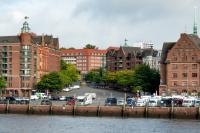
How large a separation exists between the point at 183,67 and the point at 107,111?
5824cm

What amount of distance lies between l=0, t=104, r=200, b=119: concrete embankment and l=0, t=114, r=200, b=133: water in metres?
2.89

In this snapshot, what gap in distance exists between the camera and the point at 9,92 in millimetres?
169375

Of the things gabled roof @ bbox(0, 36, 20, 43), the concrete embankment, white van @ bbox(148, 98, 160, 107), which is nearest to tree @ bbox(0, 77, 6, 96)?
gabled roof @ bbox(0, 36, 20, 43)

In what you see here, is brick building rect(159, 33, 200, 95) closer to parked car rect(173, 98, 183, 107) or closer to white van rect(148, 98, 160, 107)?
parked car rect(173, 98, 183, 107)

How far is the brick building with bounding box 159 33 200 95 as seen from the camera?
157 metres

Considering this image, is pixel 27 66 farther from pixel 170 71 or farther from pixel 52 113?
pixel 52 113

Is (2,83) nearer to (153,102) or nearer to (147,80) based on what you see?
(147,80)

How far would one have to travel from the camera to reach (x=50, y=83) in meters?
171

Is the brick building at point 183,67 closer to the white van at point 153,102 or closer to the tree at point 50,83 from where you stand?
the tree at point 50,83

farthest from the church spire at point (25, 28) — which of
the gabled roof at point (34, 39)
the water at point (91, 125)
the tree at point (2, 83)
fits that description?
the water at point (91, 125)

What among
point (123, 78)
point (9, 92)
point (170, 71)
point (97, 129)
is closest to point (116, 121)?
point (97, 129)

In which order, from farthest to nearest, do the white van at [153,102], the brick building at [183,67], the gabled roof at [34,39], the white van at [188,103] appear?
1. the gabled roof at [34,39]
2. the brick building at [183,67]
3. the white van at [153,102]
4. the white van at [188,103]

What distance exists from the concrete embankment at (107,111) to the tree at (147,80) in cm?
5810

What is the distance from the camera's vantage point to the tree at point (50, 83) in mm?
169750
